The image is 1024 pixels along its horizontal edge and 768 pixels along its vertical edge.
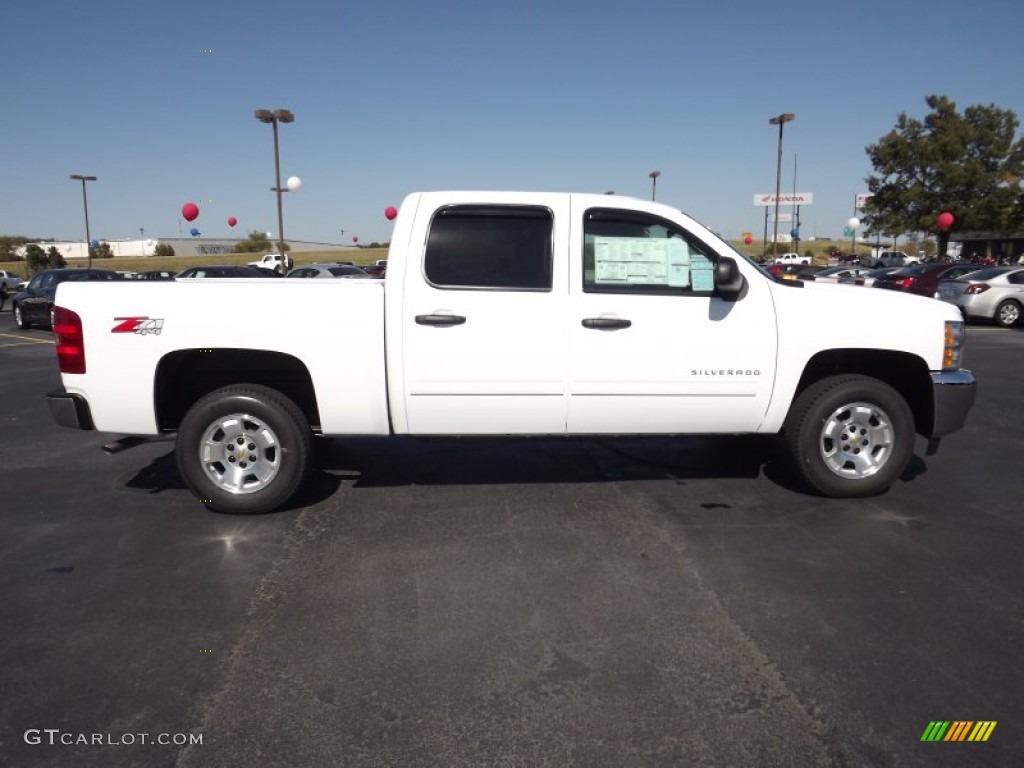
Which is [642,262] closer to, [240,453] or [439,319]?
[439,319]

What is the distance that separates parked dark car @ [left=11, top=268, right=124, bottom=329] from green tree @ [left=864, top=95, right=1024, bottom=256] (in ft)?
139

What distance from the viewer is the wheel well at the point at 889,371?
484 cm

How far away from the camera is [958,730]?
2525 mm

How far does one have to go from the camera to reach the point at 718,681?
9.29 feet

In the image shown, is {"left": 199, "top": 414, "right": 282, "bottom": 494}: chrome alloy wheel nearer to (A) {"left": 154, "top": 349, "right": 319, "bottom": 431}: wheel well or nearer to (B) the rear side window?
(A) {"left": 154, "top": 349, "right": 319, "bottom": 431}: wheel well

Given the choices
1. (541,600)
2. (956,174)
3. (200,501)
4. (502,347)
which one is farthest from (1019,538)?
(956,174)

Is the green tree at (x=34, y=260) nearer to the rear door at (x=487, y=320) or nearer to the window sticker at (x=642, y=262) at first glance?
the rear door at (x=487, y=320)

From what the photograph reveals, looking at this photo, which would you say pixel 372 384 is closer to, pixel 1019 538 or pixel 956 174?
pixel 1019 538

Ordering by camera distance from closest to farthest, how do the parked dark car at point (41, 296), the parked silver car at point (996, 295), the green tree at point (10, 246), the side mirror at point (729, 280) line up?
the side mirror at point (729, 280) < the parked silver car at point (996, 295) < the parked dark car at point (41, 296) < the green tree at point (10, 246)

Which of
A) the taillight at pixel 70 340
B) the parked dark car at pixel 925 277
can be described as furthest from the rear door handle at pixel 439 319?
the parked dark car at pixel 925 277

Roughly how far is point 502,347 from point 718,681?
7.39 ft

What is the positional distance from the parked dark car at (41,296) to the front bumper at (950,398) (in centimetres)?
1903

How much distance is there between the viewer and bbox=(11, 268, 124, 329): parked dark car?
728 inches

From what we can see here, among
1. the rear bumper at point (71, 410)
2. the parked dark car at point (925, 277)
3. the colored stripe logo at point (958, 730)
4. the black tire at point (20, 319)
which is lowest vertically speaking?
the colored stripe logo at point (958, 730)
